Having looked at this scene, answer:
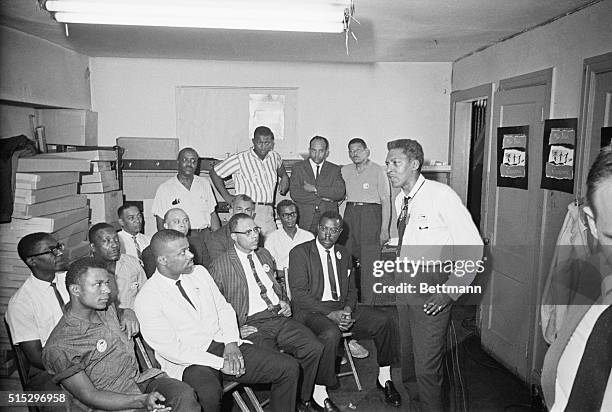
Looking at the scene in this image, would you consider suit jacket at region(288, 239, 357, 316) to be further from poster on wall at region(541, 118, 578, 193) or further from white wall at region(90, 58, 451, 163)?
white wall at region(90, 58, 451, 163)

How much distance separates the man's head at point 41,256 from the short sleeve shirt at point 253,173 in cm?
173

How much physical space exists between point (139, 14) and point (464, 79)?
269 centimetres

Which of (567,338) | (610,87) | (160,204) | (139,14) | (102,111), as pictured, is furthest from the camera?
(102,111)

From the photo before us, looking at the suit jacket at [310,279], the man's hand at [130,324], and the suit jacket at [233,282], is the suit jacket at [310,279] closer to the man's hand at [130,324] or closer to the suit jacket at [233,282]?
the suit jacket at [233,282]

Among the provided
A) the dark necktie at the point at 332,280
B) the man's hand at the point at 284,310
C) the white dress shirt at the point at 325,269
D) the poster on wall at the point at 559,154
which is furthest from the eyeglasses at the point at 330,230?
the poster on wall at the point at 559,154

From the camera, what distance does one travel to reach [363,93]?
4.23 meters

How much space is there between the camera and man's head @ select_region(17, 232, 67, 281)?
221 cm

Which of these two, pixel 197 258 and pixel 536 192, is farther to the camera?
pixel 197 258

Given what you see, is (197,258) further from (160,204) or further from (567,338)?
(567,338)

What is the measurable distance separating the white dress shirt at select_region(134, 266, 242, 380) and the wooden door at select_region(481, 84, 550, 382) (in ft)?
6.42

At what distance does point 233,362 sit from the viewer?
2293 mm

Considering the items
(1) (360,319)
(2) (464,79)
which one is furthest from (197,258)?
(2) (464,79)

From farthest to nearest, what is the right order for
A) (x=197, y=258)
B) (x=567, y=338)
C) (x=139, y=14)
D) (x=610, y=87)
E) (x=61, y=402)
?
(x=197, y=258)
(x=610, y=87)
(x=139, y=14)
(x=61, y=402)
(x=567, y=338)

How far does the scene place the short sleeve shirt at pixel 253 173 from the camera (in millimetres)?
3816
